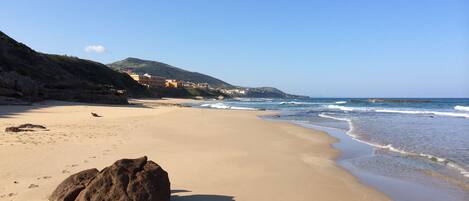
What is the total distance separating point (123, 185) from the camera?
4.75 m

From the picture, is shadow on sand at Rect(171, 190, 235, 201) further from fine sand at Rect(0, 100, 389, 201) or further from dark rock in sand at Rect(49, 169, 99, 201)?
dark rock in sand at Rect(49, 169, 99, 201)

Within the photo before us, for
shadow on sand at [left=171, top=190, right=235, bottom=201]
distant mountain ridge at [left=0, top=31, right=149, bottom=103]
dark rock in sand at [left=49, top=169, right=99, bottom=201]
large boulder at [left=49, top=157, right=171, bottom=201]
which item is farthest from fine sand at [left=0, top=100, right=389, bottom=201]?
distant mountain ridge at [left=0, top=31, right=149, bottom=103]

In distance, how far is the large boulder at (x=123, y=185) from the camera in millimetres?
4688

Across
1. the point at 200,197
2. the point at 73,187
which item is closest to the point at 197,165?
the point at 200,197

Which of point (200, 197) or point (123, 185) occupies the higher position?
point (123, 185)

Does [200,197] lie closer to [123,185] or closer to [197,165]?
[123,185]

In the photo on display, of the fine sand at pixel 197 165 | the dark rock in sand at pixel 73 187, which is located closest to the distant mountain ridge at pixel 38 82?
the fine sand at pixel 197 165

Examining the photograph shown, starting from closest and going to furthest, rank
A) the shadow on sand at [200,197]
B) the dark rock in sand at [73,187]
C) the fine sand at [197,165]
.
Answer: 1. the dark rock in sand at [73,187]
2. the shadow on sand at [200,197]
3. the fine sand at [197,165]

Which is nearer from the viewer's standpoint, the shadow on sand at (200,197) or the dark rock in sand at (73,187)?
the dark rock in sand at (73,187)

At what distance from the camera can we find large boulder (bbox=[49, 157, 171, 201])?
15.4ft

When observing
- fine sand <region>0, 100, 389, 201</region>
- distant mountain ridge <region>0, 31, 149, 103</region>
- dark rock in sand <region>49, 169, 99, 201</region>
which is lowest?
fine sand <region>0, 100, 389, 201</region>

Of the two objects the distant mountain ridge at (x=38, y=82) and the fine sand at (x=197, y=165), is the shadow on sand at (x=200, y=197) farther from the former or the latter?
the distant mountain ridge at (x=38, y=82)

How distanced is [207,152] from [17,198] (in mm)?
5737

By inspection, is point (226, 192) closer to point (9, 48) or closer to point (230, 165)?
point (230, 165)
